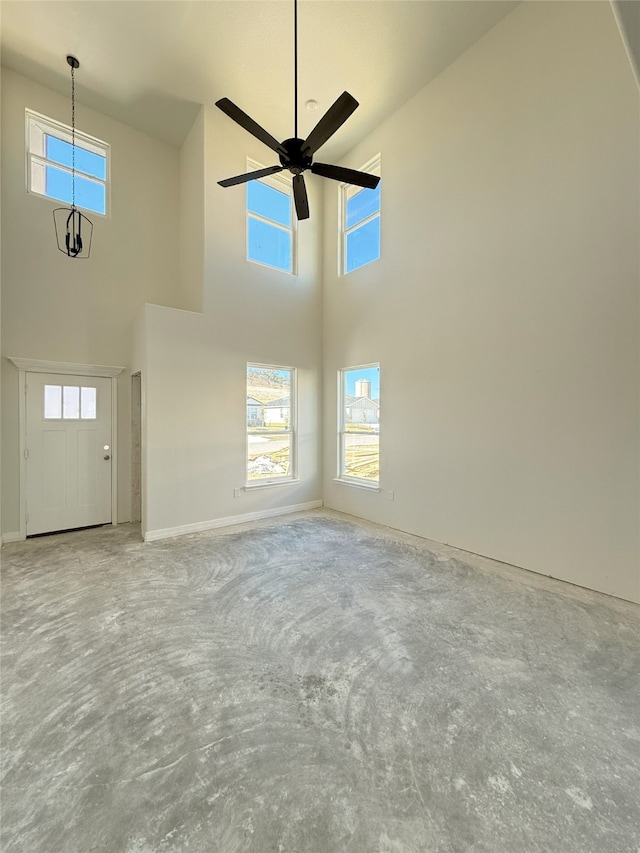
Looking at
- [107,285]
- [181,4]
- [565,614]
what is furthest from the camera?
[107,285]

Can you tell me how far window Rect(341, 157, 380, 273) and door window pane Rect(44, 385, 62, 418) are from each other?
4.34 meters

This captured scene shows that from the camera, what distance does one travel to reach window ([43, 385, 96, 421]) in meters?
4.33

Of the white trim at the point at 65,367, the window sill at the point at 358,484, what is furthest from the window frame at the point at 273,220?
the window sill at the point at 358,484

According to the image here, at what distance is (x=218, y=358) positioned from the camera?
15.3 ft

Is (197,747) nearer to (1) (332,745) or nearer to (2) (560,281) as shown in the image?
(1) (332,745)

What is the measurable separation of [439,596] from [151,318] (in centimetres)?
418

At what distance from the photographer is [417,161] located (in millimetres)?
4324

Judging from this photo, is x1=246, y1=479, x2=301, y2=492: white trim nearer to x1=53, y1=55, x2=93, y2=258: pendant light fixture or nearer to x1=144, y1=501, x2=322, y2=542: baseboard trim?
x1=144, y1=501, x2=322, y2=542: baseboard trim

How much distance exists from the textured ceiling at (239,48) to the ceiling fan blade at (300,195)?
1832 mm

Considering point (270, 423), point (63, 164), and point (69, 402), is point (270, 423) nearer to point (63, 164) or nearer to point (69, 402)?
point (69, 402)

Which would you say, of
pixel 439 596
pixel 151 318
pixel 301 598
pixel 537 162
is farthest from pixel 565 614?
pixel 151 318

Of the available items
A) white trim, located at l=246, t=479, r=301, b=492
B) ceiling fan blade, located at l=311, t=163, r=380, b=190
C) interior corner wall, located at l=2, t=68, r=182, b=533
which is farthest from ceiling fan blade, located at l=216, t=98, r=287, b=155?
white trim, located at l=246, t=479, r=301, b=492

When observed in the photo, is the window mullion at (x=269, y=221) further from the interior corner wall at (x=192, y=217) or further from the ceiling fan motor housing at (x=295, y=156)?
the ceiling fan motor housing at (x=295, y=156)

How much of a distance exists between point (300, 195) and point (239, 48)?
2148mm
